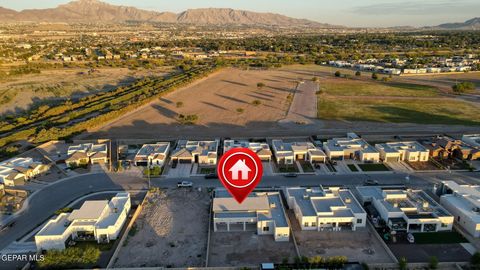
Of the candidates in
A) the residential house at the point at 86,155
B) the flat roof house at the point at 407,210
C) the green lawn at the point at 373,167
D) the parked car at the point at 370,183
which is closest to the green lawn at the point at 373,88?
the green lawn at the point at 373,167

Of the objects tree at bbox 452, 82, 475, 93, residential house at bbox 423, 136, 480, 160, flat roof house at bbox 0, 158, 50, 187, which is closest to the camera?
flat roof house at bbox 0, 158, 50, 187

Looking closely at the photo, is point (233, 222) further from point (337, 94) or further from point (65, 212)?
point (337, 94)

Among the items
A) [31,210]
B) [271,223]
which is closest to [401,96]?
[271,223]

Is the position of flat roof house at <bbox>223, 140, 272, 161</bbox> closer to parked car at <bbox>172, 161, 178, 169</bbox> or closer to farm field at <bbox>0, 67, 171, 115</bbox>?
parked car at <bbox>172, 161, 178, 169</bbox>

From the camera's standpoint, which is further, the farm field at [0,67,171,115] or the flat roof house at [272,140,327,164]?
the farm field at [0,67,171,115]

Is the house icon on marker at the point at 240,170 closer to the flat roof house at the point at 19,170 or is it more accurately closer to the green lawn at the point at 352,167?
the green lawn at the point at 352,167

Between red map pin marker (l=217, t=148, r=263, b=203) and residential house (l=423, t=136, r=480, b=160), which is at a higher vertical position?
red map pin marker (l=217, t=148, r=263, b=203)

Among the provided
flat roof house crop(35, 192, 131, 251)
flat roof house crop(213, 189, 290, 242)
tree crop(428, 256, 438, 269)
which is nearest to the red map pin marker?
flat roof house crop(213, 189, 290, 242)
